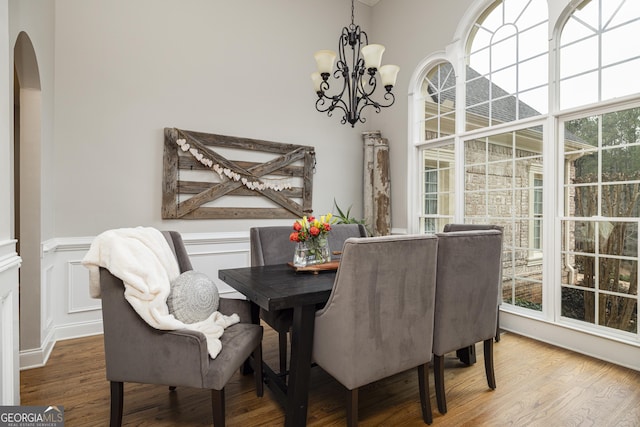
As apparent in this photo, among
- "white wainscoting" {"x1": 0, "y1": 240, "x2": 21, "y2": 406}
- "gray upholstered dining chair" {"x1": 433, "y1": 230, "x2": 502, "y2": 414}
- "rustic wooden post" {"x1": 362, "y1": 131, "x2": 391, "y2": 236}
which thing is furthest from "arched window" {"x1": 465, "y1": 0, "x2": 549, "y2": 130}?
"white wainscoting" {"x1": 0, "y1": 240, "x2": 21, "y2": 406}

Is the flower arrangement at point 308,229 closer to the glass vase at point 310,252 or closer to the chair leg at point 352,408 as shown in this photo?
the glass vase at point 310,252

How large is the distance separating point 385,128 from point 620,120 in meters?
2.44

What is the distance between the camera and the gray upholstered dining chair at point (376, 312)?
158cm

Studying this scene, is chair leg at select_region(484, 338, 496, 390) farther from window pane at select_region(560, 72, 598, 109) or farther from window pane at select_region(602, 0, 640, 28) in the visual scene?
window pane at select_region(602, 0, 640, 28)

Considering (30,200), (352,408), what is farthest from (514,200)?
(30,200)

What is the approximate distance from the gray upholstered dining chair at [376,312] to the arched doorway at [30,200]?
2.11 metres

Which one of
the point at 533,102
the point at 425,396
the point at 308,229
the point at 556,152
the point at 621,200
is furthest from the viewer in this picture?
the point at 533,102

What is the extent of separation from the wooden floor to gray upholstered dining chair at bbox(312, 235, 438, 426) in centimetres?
40

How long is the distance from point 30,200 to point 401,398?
9.22 feet

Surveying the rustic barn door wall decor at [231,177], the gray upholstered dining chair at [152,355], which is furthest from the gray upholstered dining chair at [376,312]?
the rustic barn door wall decor at [231,177]

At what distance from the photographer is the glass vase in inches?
93.4

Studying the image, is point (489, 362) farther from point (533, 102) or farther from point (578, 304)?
point (533, 102)

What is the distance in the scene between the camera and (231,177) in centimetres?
373

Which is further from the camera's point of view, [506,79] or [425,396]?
[506,79]
